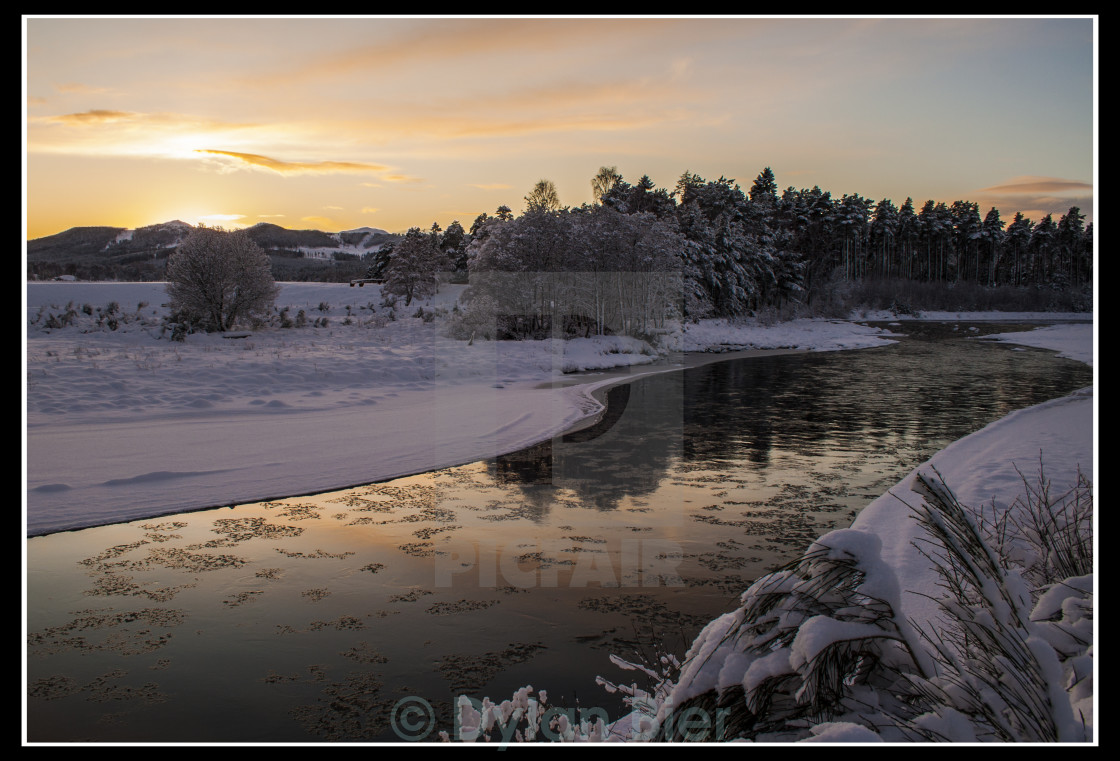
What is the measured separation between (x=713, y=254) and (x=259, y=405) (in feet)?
119

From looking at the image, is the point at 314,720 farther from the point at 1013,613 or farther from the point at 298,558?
the point at 1013,613

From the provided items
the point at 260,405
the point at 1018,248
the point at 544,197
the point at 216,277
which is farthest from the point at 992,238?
the point at 260,405

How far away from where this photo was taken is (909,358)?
28125 millimetres

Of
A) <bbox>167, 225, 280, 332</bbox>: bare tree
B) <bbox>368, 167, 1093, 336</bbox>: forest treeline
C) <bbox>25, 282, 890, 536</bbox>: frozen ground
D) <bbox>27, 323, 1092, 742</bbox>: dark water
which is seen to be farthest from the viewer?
<bbox>368, 167, 1093, 336</bbox>: forest treeline

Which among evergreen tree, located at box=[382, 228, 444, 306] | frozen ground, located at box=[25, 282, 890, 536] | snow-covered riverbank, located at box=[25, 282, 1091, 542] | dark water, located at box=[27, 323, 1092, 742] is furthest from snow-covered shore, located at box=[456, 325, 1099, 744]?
evergreen tree, located at box=[382, 228, 444, 306]

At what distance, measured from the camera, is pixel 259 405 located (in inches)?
533

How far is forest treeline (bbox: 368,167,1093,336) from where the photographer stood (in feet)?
98.7

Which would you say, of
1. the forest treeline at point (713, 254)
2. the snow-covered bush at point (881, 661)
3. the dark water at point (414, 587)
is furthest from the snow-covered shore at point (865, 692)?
the forest treeline at point (713, 254)

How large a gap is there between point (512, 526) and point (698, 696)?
4645 millimetres

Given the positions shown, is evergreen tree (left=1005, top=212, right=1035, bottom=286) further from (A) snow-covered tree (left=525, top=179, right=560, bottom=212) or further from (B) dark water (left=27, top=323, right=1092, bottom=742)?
(B) dark water (left=27, top=323, right=1092, bottom=742)

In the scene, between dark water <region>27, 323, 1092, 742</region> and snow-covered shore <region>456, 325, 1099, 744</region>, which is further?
dark water <region>27, 323, 1092, 742</region>

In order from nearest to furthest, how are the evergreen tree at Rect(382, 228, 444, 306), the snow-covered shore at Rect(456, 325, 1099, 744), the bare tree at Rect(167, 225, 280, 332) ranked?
the snow-covered shore at Rect(456, 325, 1099, 744), the bare tree at Rect(167, 225, 280, 332), the evergreen tree at Rect(382, 228, 444, 306)

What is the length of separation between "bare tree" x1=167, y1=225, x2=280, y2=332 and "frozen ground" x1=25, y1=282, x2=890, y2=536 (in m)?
1.35

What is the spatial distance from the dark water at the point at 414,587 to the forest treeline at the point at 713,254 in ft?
61.7
